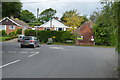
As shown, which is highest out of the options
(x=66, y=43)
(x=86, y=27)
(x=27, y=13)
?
(x=27, y=13)

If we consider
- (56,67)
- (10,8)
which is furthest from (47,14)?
(56,67)

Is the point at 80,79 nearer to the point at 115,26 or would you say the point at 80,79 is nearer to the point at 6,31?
the point at 115,26

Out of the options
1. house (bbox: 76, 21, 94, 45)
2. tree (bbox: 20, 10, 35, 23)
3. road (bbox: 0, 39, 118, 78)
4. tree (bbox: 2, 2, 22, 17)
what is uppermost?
tree (bbox: 20, 10, 35, 23)

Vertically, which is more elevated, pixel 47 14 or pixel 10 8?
pixel 47 14

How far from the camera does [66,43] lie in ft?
156

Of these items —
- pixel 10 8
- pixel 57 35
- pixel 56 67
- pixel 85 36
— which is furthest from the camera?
pixel 85 36

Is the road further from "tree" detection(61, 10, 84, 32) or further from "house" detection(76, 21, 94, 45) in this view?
"tree" detection(61, 10, 84, 32)

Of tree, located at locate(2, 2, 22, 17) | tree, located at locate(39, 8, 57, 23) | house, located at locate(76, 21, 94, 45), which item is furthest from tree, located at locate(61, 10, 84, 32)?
tree, located at locate(2, 2, 22, 17)

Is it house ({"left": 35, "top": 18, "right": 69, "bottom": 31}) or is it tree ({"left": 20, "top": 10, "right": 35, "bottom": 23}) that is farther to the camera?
tree ({"left": 20, "top": 10, "right": 35, "bottom": 23})

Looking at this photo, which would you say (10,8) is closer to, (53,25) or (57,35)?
(57,35)

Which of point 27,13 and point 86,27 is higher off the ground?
point 27,13

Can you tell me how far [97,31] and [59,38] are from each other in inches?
316

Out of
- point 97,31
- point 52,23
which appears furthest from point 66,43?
point 52,23

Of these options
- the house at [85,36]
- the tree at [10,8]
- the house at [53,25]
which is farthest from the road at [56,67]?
the house at [53,25]
